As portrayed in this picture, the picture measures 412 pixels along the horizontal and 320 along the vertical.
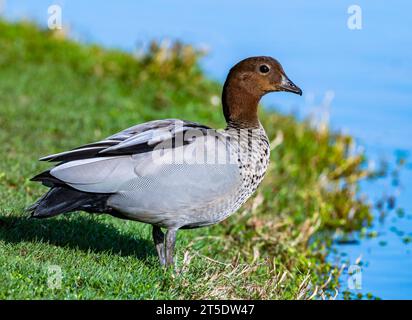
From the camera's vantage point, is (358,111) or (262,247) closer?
(262,247)

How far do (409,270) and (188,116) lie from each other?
357cm

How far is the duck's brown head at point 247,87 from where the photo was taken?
5836 mm

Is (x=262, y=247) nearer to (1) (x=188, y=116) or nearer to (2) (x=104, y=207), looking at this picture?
(2) (x=104, y=207)

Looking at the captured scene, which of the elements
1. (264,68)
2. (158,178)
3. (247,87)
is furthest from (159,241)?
(264,68)

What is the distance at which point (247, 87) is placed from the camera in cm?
585

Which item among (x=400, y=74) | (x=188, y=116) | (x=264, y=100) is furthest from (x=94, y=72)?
(x=400, y=74)

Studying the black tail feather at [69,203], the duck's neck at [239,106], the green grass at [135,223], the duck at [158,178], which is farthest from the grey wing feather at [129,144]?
the green grass at [135,223]

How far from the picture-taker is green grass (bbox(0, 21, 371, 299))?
522 centimetres

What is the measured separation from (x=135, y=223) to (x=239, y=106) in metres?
1.39

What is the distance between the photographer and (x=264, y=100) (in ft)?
43.4

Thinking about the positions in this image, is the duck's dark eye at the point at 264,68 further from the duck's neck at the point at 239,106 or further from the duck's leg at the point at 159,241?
the duck's leg at the point at 159,241

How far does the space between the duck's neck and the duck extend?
0.41 metres

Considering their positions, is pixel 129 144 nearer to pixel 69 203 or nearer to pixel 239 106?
pixel 69 203

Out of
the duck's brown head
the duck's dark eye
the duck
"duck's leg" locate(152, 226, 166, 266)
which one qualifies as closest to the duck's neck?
the duck's brown head
